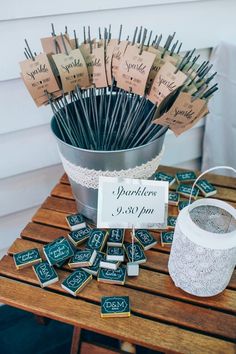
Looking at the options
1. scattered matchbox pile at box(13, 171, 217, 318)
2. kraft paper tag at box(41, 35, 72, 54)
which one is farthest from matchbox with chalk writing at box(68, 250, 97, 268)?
kraft paper tag at box(41, 35, 72, 54)

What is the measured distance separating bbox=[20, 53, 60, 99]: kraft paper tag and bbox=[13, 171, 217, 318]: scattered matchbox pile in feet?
0.85

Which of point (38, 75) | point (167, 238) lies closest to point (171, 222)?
point (167, 238)

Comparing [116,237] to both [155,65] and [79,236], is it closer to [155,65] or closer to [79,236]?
[79,236]

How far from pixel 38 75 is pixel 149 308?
414 mm

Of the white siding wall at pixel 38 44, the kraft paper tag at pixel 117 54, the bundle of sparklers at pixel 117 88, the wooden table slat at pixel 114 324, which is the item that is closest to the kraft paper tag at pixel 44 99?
the bundle of sparklers at pixel 117 88

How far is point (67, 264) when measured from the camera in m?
0.64

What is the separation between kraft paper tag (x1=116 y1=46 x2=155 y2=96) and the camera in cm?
57

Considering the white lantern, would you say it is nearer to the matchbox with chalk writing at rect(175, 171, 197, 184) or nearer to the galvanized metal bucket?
the galvanized metal bucket

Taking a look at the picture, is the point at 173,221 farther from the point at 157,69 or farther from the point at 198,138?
the point at 198,138

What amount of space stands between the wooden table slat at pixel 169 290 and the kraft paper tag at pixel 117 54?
0.35m

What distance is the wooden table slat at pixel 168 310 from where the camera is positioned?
54 cm

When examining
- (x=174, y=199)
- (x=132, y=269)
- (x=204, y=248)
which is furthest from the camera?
(x=174, y=199)

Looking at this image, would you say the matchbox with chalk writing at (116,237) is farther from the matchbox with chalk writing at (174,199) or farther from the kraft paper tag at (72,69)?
the kraft paper tag at (72,69)

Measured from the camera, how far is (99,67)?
621mm
